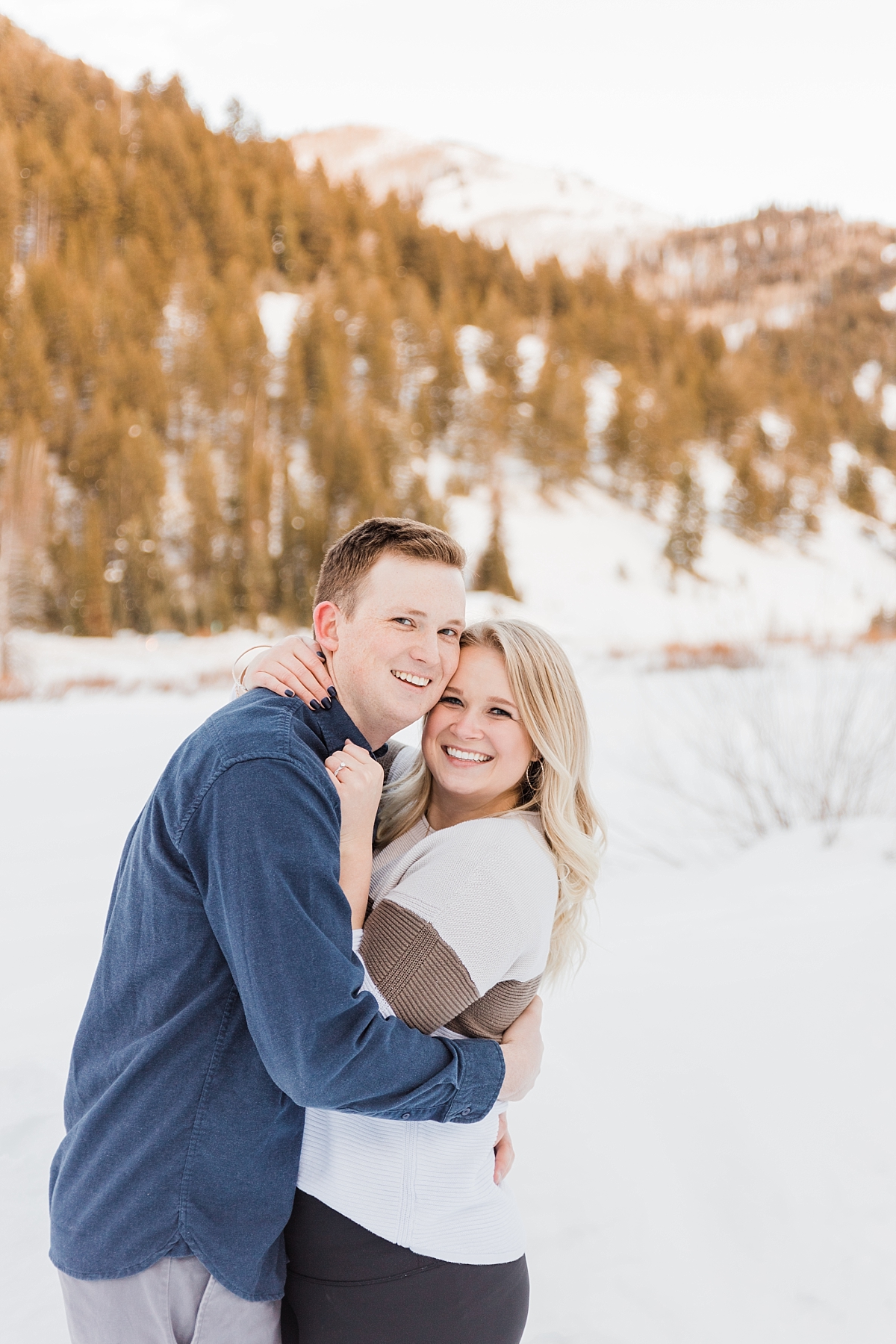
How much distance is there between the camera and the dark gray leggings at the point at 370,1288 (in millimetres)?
1427

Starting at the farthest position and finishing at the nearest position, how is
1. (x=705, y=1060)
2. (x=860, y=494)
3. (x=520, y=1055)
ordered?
1. (x=860, y=494)
2. (x=705, y=1060)
3. (x=520, y=1055)

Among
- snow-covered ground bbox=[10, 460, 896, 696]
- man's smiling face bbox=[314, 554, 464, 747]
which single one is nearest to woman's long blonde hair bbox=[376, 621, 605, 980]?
man's smiling face bbox=[314, 554, 464, 747]

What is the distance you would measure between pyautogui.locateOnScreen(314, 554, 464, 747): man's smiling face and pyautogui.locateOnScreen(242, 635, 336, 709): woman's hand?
1.7 inches

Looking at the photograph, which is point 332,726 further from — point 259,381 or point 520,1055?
point 259,381

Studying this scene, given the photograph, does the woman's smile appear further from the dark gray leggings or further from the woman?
the dark gray leggings

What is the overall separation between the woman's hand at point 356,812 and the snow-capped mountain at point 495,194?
112 m

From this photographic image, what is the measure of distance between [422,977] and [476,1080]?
0.18 meters

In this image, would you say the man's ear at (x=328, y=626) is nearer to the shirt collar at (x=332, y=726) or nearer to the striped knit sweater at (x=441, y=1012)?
the shirt collar at (x=332, y=726)

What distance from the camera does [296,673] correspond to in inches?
60.1

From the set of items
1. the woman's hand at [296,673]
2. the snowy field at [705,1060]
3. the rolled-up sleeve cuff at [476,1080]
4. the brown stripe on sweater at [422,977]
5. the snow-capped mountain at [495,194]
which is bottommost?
the snowy field at [705,1060]

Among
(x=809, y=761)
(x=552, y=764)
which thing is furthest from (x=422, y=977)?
(x=809, y=761)

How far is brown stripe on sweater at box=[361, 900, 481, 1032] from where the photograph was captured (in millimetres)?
1420

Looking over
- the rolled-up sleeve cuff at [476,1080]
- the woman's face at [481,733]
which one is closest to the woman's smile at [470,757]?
the woman's face at [481,733]

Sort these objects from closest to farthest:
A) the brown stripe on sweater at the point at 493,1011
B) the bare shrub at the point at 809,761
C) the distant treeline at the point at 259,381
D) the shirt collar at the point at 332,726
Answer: the shirt collar at the point at 332,726, the brown stripe on sweater at the point at 493,1011, the bare shrub at the point at 809,761, the distant treeline at the point at 259,381
